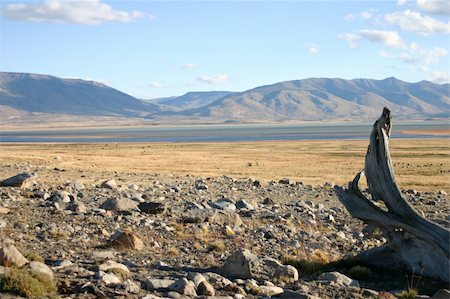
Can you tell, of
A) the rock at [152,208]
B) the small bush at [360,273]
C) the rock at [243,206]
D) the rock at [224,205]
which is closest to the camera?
the small bush at [360,273]

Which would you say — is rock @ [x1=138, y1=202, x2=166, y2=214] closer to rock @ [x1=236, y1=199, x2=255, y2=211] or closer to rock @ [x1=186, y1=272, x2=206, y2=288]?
rock @ [x1=236, y1=199, x2=255, y2=211]

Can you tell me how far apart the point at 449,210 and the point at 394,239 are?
12738mm

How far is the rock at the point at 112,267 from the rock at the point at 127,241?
93.3 inches

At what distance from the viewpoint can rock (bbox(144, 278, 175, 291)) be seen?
10438 millimetres

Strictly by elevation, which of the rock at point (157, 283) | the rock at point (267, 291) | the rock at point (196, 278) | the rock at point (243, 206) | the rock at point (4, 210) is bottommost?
the rock at point (243, 206)

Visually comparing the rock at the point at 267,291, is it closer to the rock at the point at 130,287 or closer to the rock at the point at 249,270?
the rock at the point at 249,270

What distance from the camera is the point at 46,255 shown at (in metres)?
12.9

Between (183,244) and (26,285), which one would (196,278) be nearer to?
(26,285)

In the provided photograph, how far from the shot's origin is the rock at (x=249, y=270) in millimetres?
11836

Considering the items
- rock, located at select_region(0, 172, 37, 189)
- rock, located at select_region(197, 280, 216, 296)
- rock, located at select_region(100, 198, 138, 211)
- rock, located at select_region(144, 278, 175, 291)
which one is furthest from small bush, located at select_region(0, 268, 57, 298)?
rock, located at select_region(0, 172, 37, 189)

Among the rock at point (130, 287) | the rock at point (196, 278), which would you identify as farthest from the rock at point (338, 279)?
the rock at point (130, 287)

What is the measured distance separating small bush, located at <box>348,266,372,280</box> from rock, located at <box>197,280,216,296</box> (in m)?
3.63

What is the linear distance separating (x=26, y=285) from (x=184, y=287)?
2639mm

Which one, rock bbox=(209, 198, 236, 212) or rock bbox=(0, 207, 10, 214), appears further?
rock bbox=(209, 198, 236, 212)
